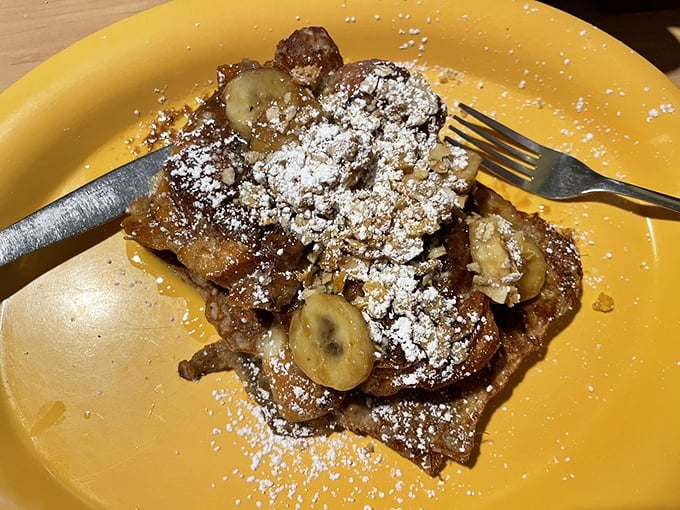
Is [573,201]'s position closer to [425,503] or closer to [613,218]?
[613,218]

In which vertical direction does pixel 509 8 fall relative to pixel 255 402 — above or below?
above

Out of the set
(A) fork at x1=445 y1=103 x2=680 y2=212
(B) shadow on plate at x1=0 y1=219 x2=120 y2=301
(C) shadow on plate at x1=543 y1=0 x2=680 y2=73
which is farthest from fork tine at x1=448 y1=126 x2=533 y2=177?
(B) shadow on plate at x1=0 y1=219 x2=120 y2=301

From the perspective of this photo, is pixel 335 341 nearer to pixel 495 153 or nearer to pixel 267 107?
pixel 267 107

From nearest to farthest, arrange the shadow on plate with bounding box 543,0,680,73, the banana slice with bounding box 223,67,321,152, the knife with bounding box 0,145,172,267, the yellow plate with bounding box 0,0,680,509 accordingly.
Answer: the banana slice with bounding box 223,67,321,152, the yellow plate with bounding box 0,0,680,509, the knife with bounding box 0,145,172,267, the shadow on plate with bounding box 543,0,680,73

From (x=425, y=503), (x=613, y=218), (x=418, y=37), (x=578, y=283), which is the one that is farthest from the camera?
(x=418, y=37)

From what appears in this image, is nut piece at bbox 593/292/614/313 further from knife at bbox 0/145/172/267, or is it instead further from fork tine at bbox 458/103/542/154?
knife at bbox 0/145/172/267

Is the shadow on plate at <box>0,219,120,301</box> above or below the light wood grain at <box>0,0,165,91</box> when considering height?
below

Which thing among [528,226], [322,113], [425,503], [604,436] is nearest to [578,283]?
[528,226]
